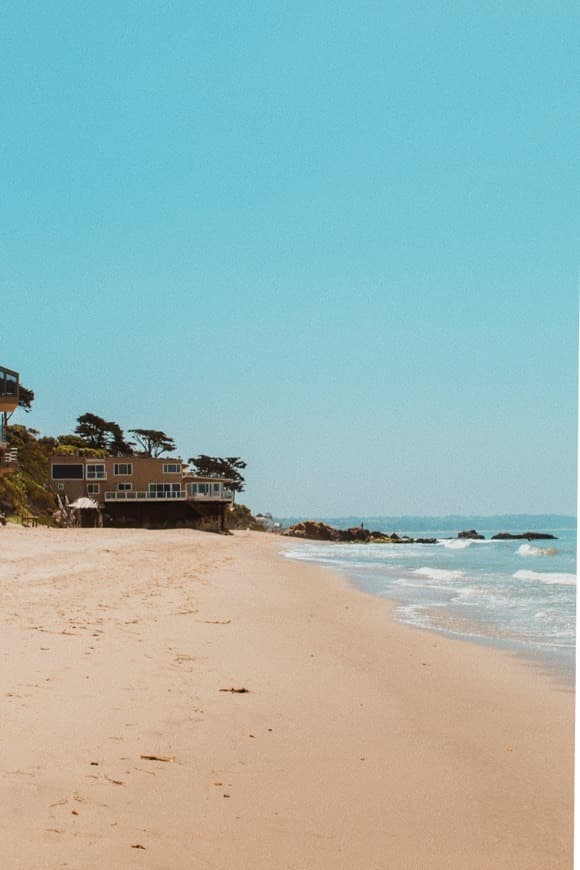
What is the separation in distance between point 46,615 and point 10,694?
147 inches

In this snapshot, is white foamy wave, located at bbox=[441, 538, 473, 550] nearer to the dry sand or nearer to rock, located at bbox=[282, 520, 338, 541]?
rock, located at bbox=[282, 520, 338, 541]

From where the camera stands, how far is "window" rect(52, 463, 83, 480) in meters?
56.7

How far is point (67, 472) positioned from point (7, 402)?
16908 mm

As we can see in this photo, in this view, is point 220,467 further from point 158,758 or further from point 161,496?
point 158,758

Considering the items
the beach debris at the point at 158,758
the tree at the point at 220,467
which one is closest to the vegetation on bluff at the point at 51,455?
the tree at the point at 220,467

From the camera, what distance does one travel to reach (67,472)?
5688 centimetres

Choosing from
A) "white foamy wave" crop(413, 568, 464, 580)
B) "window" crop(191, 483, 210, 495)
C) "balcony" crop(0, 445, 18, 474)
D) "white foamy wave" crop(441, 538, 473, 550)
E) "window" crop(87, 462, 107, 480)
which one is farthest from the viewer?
"white foamy wave" crop(441, 538, 473, 550)

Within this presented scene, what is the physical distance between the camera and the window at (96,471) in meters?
57.0

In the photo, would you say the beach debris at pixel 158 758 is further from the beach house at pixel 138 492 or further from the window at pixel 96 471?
the window at pixel 96 471

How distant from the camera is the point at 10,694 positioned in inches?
204

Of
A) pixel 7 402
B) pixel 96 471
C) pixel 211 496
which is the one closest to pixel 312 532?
pixel 211 496

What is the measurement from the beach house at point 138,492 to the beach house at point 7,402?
1277cm

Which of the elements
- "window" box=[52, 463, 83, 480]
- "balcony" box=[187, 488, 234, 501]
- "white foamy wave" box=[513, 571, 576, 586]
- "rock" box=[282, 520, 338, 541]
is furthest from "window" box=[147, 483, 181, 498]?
"white foamy wave" box=[513, 571, 576, 586]

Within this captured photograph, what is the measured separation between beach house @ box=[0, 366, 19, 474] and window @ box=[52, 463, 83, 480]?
43.1 feet
